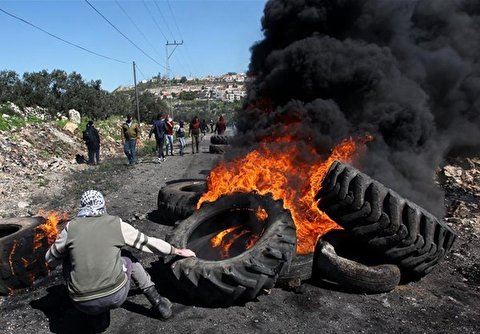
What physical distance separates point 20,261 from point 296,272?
3.51 m

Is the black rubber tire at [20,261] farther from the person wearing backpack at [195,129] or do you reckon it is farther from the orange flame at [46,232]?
the person wearing backpack at [195,129]

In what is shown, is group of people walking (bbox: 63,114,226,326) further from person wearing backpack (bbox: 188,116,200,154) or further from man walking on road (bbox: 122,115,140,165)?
person wearing backpack (bbox: 188,116,200,154)

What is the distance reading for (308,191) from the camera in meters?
6.08

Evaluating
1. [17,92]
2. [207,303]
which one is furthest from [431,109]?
[17,92]

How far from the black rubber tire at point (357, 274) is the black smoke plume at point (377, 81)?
2.37 metres

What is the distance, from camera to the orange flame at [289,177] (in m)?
5.73

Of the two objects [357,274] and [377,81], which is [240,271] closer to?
[357,274]

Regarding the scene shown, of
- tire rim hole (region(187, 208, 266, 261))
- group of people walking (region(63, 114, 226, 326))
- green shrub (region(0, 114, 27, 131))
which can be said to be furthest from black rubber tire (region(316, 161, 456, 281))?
green shrub (region(0, 114, 27, 131))

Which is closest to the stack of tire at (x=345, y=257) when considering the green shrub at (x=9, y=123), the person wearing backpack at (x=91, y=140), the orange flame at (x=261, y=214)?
the orange flame at (x=261, y=214)

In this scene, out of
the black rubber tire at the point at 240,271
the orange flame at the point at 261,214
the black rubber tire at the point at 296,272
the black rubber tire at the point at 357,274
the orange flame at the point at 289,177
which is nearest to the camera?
the black rubber tire at the point at 240,271

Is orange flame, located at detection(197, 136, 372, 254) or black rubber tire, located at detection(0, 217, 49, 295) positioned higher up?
orange flame, located at detection(197, 136, 372, 254)

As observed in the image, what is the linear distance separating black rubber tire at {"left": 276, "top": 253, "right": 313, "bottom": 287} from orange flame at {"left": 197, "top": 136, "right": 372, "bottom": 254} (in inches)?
18.1

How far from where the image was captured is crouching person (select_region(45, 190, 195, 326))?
11.7ft

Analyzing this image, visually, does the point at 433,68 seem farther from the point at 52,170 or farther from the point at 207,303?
the point at 52,170
